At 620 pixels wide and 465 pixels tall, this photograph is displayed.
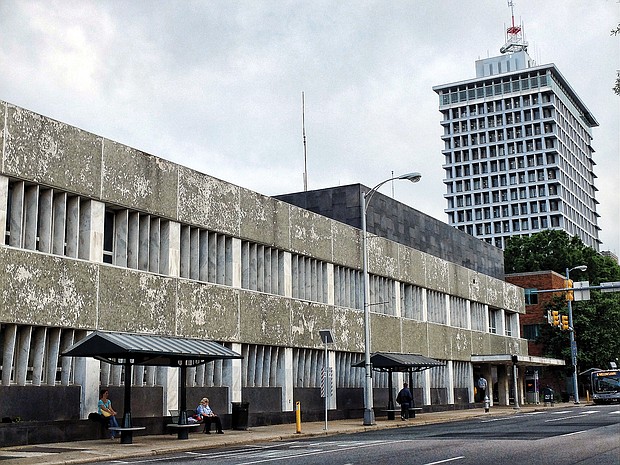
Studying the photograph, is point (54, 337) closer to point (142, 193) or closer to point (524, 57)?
point (142, 193)

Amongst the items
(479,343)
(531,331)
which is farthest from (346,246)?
(531,331)

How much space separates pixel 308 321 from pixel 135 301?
1163 centimetres

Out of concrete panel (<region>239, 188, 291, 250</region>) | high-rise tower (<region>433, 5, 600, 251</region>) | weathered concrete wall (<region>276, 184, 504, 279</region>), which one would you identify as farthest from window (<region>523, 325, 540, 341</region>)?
high-rise tower (<region>433, 5, 600, 251</region>)

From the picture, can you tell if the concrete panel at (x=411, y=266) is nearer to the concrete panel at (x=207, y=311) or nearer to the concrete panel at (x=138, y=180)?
the concrete panel at (x=207, y=311)

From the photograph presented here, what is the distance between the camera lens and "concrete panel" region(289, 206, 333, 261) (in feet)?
123

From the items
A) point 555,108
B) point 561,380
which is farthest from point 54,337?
point 555,108

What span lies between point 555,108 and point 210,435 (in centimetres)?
13156

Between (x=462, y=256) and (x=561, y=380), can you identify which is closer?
(x=462, y=256)

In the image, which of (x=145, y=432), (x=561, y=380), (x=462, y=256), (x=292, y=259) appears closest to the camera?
(x=145, y=432)

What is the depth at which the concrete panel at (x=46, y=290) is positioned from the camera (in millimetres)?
23016

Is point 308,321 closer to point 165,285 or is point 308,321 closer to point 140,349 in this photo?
point 165,285

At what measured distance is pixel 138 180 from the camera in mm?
28516

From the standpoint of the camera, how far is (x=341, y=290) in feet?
135

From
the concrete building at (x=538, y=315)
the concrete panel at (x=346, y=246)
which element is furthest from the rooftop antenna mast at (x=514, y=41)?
the concrete panel at (x=346, y=246)
